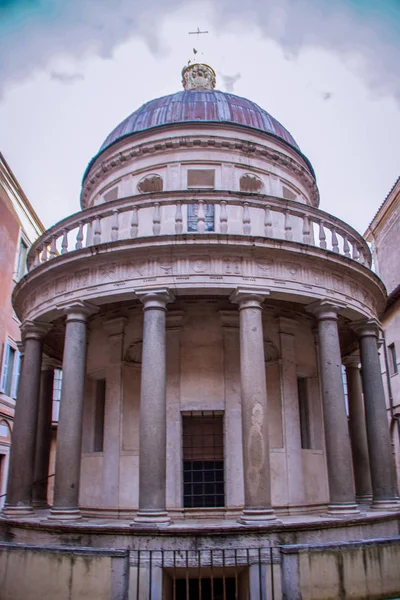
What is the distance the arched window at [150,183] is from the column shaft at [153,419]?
7503mm

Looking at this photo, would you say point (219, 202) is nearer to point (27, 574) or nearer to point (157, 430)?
point (157, 430)

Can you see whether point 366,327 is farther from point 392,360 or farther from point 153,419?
point 392,360

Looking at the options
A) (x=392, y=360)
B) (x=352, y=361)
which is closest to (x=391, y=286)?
(x=392, y=360)

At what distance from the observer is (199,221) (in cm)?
1471

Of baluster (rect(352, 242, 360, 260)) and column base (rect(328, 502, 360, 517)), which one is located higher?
baluster (rect(352, 242, 360, 260))

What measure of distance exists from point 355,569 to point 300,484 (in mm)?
5832

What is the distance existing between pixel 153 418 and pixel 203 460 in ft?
13.5

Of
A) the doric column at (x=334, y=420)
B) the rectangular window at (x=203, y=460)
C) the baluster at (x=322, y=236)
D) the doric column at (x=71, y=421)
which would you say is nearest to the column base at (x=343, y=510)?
the doric column at (x=334, y=420)

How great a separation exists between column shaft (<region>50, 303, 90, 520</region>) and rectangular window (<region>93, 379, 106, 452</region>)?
3.66 metres

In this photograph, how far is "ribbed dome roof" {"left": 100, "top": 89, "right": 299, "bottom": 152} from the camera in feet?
69.6

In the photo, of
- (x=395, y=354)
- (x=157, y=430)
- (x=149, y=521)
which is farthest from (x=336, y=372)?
(x=395, y=354)

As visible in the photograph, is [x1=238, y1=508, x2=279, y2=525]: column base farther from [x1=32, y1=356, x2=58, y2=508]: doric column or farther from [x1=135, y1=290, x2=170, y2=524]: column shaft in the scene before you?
[x1=32, y1=356, x2=58, y2=508]: doric column

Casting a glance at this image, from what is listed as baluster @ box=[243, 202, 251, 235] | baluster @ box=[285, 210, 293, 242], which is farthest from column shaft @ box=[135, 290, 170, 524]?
baluster @ box=[285, 210, 293, 242]

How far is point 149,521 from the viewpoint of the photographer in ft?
40.2
